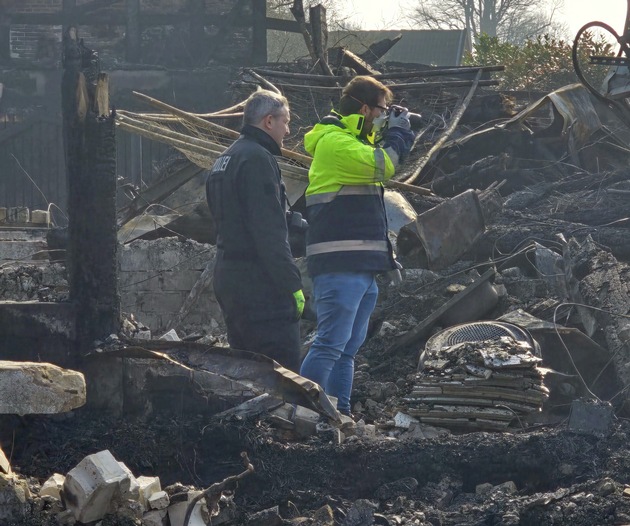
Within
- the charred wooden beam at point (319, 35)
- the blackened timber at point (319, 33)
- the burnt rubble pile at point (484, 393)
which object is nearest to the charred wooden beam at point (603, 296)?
the burnt rubble pile at point (484, 393)

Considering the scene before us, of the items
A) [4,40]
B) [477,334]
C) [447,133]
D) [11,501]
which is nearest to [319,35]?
[447,133]

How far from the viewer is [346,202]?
5.52 metres

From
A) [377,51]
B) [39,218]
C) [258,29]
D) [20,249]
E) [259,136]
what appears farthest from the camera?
[258,29]

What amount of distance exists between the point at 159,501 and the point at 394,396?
2921 mm

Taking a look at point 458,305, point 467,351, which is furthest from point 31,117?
point 467,351

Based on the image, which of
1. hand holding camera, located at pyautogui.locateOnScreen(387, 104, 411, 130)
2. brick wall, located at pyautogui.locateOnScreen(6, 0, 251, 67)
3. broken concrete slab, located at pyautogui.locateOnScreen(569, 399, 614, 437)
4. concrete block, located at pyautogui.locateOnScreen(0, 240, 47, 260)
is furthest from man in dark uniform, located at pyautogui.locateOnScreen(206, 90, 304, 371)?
brick wall, located at pyautogui.locateOnScreen(6, 0, 251, 67)

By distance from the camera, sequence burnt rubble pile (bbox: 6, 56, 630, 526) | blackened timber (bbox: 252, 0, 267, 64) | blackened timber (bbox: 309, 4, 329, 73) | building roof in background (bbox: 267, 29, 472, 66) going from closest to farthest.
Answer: burnt rubble pile (bbox: 6, 56, 630, 526) → blackened timber (bbox: 309, 4, 329, 73) → blackened timber (bbox: 252, 0, 267, 64) → building roof in background (bbox: 267, 29, 472, 66)

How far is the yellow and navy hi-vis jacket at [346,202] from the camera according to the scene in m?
5.45

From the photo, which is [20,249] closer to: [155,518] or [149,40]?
[155,518]

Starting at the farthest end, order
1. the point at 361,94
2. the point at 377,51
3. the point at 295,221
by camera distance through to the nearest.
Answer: the point at 377,51, the point at 295,221, the point at 361,94

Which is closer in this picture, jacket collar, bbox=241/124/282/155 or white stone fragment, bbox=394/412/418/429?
jacket collar, bbox=241/124/282/155

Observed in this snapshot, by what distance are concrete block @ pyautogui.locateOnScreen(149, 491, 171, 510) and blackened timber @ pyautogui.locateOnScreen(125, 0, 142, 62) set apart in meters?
16.2

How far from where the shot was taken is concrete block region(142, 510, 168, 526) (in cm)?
386

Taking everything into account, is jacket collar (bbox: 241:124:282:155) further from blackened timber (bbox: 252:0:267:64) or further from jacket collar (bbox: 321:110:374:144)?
blackened timber (bbox: 252:0:267:64)
